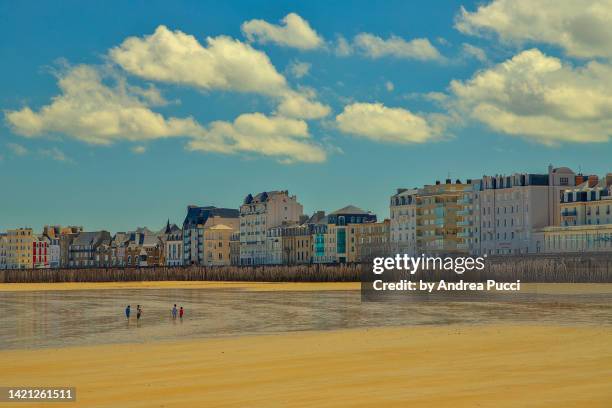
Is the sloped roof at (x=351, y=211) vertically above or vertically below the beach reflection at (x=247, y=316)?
above

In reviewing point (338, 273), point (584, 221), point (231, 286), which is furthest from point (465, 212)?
point (231, 286)

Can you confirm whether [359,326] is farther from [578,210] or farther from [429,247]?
[429,247]

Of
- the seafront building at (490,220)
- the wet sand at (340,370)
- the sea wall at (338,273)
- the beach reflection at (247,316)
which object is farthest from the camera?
the seafront building at (490,220)

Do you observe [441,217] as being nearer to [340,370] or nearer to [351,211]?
[351,211]

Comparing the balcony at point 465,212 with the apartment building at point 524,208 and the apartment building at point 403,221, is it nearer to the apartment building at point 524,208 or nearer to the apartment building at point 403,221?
the apartment building at point 524,208

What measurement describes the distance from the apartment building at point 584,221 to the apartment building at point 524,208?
328 centimetres

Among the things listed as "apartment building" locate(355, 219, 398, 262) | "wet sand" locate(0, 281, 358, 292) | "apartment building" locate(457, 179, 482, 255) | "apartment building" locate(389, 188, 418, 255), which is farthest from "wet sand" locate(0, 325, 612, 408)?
"apartment building" locate(355, 219, 398, 262)

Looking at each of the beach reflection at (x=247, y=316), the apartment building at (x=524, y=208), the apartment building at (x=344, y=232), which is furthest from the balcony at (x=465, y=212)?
the beach reflection at (x=247, y=316)

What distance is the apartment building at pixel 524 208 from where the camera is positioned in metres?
143

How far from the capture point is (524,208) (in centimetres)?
14462

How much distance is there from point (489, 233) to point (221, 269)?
4596cm

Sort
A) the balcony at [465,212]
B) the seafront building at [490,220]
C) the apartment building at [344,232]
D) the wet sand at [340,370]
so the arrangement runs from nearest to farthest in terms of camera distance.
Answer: the wet sand at [340,370]
the seafront building at [490,220]
the balcony at [465,212]
the apartment building at [344,232]

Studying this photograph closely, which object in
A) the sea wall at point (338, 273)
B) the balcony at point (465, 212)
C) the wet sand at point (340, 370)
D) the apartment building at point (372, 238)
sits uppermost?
the balcony at point (465, 212)

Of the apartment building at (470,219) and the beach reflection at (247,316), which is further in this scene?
the apartment building at (470,219)
